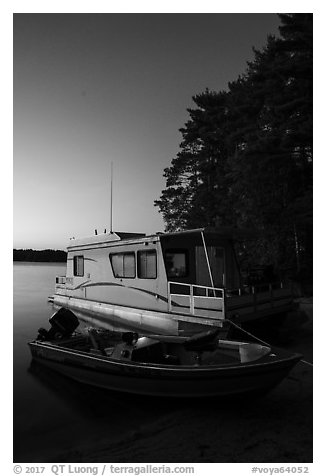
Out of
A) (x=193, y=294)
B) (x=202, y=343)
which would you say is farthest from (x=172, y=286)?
(x=202, y=343)

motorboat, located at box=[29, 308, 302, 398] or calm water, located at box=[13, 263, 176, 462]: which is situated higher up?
motorboat, located at box=[29, 308, 302, 398]

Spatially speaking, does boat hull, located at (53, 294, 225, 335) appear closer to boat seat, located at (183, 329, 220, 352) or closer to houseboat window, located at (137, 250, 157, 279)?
houseboat window, located at (137, 250, 157, 279)

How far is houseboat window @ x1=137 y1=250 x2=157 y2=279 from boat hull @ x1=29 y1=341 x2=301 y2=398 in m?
4.30

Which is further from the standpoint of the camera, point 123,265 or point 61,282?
point 61,282

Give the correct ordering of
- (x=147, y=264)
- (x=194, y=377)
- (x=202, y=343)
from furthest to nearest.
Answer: (x=147, y=264) < (x=202, y=343) < (x=194, y=377)

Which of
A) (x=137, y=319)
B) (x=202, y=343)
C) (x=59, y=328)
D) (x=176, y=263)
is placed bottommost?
(x=137, y=319)

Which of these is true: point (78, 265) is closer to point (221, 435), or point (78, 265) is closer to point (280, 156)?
point (280, 156)

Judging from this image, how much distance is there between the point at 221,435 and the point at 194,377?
1154mm

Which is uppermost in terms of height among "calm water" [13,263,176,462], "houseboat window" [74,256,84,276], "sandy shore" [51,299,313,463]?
"houseboat window" [74,256,84,276]

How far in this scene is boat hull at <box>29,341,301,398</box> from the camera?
6516 mm

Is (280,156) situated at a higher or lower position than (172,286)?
higher

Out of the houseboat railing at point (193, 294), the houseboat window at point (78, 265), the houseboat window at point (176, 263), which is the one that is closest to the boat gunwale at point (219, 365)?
the houseboat railing at point (193, 294)

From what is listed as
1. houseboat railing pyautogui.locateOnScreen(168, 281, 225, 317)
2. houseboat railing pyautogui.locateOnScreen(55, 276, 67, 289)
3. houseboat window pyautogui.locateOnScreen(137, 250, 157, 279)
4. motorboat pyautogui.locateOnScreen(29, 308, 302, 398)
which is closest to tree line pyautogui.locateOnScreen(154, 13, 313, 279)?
houseboat railing pyautogui.locateOnScreen(168, 281, 225, 317)

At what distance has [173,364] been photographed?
7988 mm
